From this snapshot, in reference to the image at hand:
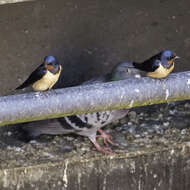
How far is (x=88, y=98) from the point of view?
3320 mm

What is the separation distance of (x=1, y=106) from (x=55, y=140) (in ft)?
4.69

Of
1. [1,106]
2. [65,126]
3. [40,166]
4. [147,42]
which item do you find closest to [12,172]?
[40,166]

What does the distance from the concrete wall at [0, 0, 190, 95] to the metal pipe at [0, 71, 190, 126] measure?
53.1 inches

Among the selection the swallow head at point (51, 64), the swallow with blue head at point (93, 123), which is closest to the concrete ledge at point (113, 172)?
the swallow with blue head at point (93, 123)

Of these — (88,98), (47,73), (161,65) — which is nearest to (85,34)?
(47,73)

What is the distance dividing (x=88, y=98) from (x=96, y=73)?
169 centimetres

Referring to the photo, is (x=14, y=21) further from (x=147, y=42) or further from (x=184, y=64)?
(x=184, y=64)

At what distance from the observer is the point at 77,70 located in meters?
4.93

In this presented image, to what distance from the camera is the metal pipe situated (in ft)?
10.7

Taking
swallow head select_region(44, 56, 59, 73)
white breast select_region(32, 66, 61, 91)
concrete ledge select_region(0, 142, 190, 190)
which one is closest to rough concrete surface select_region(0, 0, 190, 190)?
concrete ledge select_region(0, 142, 190, 190)

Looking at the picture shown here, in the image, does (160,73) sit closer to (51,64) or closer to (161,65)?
(161,65)

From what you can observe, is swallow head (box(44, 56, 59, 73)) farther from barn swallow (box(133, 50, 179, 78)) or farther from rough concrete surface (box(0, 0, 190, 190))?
rough concrete surface (box(0, 0, 190, 190))

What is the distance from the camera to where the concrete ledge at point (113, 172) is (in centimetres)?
416

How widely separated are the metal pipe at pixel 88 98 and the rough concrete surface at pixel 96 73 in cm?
92
